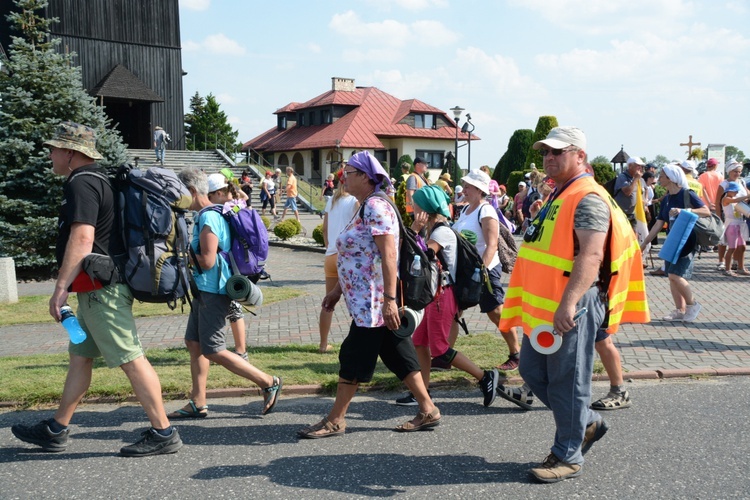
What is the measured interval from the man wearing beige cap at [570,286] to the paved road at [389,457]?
1.22 ft

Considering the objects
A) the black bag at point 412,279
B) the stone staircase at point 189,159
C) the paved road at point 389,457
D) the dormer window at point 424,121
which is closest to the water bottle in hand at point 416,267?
the black bag at point 412,279

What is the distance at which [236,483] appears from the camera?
4.08m

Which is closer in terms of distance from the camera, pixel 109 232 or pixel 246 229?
pixel 109 232

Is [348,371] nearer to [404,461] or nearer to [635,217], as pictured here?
[404,461]

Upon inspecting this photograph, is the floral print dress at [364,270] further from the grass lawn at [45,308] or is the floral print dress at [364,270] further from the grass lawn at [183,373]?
the grass lawn at [45,308]

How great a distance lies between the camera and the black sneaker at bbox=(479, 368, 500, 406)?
541 centimetres

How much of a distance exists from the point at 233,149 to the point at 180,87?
44124mm

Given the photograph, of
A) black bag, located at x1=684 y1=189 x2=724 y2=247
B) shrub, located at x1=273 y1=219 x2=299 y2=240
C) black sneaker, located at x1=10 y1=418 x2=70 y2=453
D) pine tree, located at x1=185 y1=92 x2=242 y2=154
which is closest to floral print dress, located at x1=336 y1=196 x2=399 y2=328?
black sneaker, located at x1=10 y1=418 x2=70 y2=453

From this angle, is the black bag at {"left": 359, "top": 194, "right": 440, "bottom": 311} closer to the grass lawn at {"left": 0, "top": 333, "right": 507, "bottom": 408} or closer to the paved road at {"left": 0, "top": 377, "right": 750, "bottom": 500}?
the paved road at {"left": 0, "top": 377, "right": 750, "bottom": 500}

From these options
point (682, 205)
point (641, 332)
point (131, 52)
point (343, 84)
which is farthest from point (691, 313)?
point (343, 84)

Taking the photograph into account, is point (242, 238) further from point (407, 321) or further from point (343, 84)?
point (343, 84)

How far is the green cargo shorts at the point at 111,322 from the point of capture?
437 cm

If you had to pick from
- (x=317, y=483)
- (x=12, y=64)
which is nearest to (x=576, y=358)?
(x=317, y=483)

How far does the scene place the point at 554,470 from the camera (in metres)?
4.02
